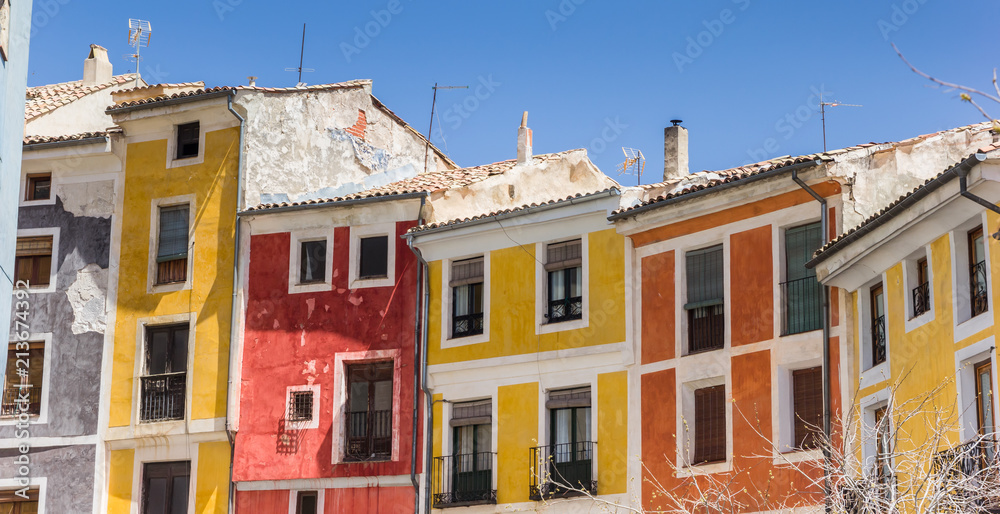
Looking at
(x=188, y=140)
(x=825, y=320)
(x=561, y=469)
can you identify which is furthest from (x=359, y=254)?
(x=825, y=320)

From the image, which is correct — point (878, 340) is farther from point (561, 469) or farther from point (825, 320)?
point (561, 469)

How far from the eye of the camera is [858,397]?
26.1 m

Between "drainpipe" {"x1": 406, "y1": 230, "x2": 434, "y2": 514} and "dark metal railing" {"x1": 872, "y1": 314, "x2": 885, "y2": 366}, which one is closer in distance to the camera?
"dark metal railing" {"x1": 872, "y1": 314, "x2": 885, "y2": 366}

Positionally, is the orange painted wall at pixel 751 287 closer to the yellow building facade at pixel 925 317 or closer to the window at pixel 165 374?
the yellow building facade at pixel 925 317

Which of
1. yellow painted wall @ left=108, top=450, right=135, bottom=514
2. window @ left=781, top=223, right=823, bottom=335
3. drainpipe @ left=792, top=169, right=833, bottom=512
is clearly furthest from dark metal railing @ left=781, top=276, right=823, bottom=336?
yellow painted wall @ left=108, top=450, right=135, bottom=514

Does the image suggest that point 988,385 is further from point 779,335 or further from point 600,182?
point 600,182

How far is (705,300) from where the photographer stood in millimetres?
29281

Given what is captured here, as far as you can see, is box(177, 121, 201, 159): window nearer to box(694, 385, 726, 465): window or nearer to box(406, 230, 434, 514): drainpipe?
box(406, 230, 434, 514): drainpipe

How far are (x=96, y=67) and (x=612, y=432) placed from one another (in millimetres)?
20261

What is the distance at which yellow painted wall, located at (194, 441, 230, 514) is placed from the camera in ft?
111

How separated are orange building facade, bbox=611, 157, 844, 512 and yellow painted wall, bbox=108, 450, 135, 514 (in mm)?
11559

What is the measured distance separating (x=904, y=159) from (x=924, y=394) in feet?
18.6

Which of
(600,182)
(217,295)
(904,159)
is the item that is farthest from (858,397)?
(217,295)

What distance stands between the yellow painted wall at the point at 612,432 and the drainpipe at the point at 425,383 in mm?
3865
